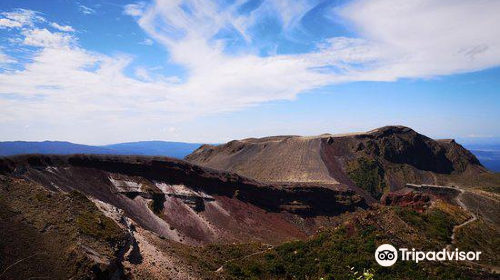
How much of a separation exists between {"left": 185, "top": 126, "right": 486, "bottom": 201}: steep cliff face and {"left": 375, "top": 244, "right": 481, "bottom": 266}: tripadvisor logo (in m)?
43.1

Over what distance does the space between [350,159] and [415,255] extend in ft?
209

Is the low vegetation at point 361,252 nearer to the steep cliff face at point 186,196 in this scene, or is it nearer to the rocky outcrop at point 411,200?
the rocky outcrop at point 411,200

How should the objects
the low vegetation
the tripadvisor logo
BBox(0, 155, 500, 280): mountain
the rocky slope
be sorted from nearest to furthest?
the rocky slope
BBox(0, 155, 500, 280): mountain
the low vegetation
the tripadvisor logo

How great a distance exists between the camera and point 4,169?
35.1 m

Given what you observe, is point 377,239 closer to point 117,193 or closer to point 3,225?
point 3,225

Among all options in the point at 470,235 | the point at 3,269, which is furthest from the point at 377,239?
the point at 3,269

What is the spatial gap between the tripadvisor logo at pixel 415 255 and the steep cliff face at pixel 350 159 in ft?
141

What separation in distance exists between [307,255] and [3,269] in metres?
21.4

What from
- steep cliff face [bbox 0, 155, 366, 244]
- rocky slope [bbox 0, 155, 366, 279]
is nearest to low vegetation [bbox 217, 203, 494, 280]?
rocky slope [bbox 0, 155, 366, 279]

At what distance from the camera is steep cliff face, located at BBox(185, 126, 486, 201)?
3083 inches

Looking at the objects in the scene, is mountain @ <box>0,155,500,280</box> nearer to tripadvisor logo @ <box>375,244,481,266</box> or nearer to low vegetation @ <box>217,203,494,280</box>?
low vegetation @ <box>217,203,494,280</box>

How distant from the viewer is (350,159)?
Result: 87.9 m

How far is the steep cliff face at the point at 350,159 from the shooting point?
78.3m

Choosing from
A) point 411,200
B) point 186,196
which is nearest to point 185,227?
point 186,196
